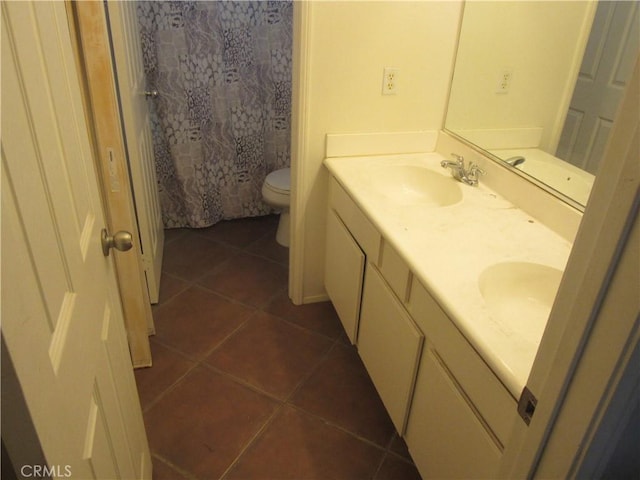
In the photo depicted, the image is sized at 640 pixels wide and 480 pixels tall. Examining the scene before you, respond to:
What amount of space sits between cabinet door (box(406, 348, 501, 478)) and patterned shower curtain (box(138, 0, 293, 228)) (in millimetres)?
2104

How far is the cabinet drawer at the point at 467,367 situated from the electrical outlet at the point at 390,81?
1035mm

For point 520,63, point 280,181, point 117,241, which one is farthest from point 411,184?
point 117,241

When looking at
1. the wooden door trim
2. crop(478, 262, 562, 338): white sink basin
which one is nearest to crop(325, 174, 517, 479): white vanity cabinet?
crop(478, 262, 562, 338): white sink basin

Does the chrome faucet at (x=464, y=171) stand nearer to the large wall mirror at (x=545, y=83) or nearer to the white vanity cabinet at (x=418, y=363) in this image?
the large wall mirror at (x=545, y=83)

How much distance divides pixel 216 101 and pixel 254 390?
1788mm

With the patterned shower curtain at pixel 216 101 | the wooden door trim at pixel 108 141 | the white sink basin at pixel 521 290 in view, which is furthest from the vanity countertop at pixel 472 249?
the patterned shower curtain at pixel 216 101

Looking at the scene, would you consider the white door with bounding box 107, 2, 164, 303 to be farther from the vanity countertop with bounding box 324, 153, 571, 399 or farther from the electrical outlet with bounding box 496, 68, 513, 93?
the electrical outlet with bounding box 496, 68, 513, 93

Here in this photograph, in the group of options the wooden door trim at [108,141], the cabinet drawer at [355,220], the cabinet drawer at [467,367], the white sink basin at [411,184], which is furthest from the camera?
the white sink basin at [411,184]

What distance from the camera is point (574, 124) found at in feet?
4.66

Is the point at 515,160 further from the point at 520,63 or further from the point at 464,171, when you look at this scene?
the point at 520,63

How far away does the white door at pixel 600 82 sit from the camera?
125 cm

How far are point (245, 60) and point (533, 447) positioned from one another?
105 inches

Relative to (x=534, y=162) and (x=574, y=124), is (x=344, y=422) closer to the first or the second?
(x=534, y=162)

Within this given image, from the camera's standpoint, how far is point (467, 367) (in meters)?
1.05
